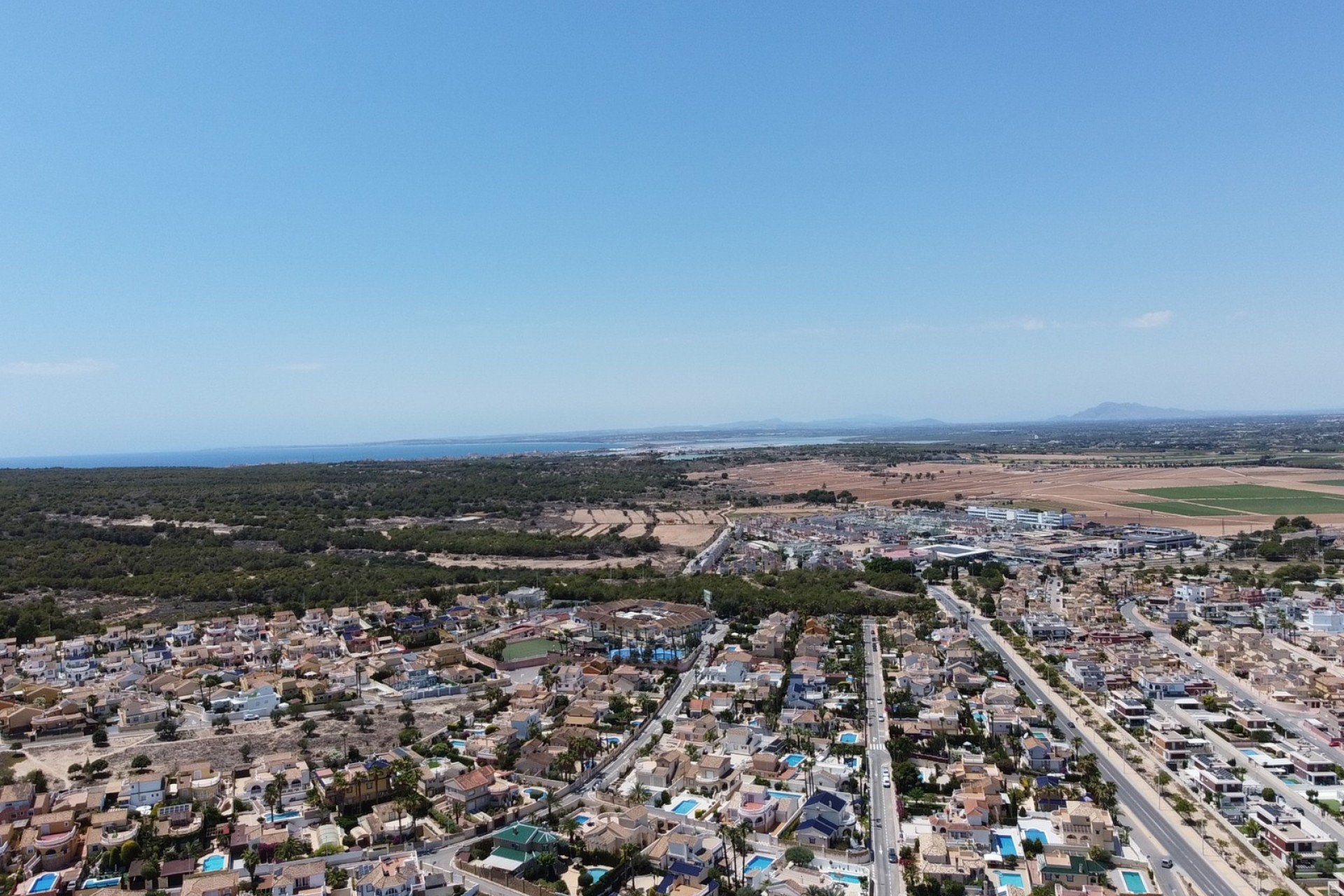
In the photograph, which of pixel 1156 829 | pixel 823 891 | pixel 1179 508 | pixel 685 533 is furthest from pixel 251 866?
pixel 1179 508

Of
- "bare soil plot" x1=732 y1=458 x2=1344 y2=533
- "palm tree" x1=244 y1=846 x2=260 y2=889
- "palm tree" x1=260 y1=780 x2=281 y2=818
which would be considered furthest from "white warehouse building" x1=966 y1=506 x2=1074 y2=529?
"palm tree" x1=244 y1=846 x2=260 y2=889

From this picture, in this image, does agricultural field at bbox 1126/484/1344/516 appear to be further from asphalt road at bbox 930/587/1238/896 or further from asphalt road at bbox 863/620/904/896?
asphalt road at bbox 863/620/904/896

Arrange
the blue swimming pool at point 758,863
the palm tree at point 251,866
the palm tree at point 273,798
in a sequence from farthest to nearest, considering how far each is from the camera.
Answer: the palm tree at point 273,798 → the blue swimming pool at point 758,863 → the palm tree at point 251,866

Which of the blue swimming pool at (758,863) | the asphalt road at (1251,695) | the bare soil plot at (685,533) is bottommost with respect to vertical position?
the asphalt road at (1251,695)

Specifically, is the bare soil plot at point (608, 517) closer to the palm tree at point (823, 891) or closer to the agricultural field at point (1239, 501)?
the agricultural field at point (1239, 501)

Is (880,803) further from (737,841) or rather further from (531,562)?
(531,562)

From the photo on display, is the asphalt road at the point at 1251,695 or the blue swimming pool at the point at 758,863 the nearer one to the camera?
the blue swimming pool at the point at 758,863

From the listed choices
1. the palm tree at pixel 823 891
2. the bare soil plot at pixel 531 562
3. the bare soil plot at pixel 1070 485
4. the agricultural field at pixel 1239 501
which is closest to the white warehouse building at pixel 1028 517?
the bare soil plot at pixel 1070 485

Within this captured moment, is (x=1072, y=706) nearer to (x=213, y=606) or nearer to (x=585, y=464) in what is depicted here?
(x=213, y=606)
